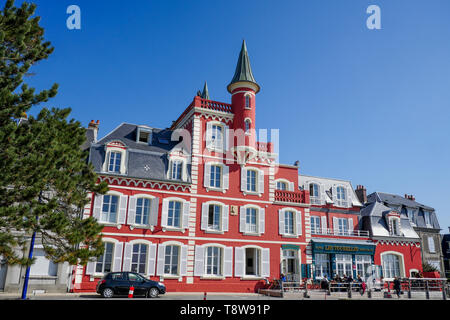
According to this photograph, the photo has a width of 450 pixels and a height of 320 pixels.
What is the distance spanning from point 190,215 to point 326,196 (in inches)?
599

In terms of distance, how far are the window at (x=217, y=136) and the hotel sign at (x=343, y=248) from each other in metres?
10.6

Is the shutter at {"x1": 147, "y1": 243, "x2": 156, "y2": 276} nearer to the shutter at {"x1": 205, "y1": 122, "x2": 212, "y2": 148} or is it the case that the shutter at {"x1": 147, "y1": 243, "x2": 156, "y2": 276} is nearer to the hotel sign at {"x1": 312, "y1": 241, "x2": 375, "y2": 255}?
the shutter at {"x1": 205, "y1": 122, "x2": 212, "y2": 148}

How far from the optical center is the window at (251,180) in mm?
26781

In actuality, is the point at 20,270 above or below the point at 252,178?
below

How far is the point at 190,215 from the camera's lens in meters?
24.1

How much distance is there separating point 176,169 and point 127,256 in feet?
22.0

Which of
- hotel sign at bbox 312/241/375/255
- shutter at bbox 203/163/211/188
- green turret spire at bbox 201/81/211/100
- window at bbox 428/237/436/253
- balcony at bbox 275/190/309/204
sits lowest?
hotel sign at bbox 312/241/375/255

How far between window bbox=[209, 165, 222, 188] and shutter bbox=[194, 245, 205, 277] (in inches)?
182

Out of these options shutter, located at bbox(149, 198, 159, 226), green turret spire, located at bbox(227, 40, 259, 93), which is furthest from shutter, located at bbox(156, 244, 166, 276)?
green turret spire, located at bbox(227, 40, 259, 93)

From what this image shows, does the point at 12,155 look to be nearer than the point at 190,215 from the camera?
Yes

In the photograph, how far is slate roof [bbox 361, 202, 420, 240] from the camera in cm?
3181

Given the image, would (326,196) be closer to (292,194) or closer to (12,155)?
(292,194)

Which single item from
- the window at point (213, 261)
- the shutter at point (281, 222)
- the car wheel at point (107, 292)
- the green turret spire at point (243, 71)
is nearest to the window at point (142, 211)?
the window at point (213, 261)

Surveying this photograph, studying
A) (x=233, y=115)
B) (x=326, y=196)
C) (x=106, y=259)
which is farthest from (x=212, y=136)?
(x=326, y=196)
